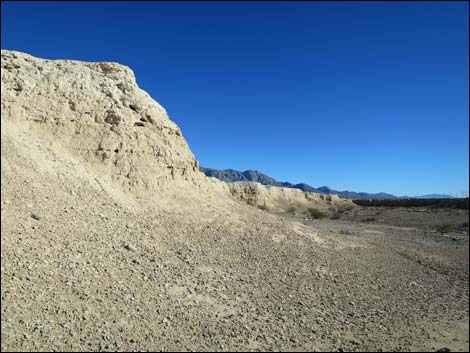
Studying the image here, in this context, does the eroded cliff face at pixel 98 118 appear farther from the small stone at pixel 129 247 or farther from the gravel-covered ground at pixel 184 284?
the small stone at pixel 129 247

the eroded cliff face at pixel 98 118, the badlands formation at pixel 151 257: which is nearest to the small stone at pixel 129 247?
the badlands formation at pixel 151 257

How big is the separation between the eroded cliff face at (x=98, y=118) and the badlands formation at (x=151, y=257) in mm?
52

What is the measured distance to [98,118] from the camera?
1283cm

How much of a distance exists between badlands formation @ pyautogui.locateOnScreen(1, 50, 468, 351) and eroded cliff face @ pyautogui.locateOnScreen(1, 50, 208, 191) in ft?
0.17

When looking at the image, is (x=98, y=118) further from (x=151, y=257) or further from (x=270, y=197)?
(x=270, y=197)

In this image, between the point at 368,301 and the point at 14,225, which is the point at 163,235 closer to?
the point at 14,225

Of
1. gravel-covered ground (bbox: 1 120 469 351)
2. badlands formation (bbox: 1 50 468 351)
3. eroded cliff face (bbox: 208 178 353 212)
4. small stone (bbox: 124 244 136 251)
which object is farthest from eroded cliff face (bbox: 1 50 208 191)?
eroded cliff face (bbox: 208 178 353 212)

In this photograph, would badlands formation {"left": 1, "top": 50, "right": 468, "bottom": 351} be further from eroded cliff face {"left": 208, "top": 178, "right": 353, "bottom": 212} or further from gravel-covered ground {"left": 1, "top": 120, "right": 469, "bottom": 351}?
eroded cliff face {"left": 208, "top": 178, "right": 353, "bottom": 212}

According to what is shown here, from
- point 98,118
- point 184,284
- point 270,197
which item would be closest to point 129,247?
point 184,284

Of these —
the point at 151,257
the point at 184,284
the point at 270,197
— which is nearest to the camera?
the point at 184,284

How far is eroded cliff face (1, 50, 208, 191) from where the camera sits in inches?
453

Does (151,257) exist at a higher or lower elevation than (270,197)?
lower

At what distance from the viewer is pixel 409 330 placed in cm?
471

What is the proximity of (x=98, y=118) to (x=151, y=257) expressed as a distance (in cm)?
635
